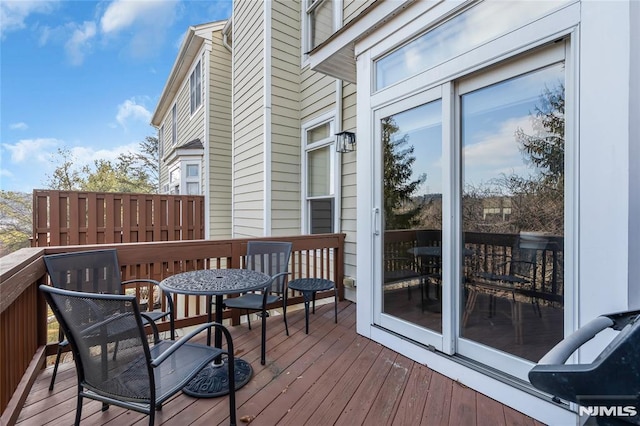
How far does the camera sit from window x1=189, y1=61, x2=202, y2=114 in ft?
28.6

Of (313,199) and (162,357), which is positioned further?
(313,199)

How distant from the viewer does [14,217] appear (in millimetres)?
8609

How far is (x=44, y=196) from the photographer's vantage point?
15.8 ft

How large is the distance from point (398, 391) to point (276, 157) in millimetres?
4024

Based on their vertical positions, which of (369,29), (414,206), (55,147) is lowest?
(414,206)

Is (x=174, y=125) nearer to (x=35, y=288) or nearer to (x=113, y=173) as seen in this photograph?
(x=113, y=173)

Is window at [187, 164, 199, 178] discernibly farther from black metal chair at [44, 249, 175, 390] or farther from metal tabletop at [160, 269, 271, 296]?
metal tabletop at [160, 269, 271, 296]

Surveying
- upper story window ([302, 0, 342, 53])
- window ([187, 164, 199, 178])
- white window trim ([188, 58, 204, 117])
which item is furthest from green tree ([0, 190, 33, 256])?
upper story window ([302, 0, 342, 53])

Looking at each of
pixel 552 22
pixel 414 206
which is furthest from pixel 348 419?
pixel 552 22

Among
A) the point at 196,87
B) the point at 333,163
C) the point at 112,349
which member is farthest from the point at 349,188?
the point at 196,87

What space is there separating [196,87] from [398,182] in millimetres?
8397

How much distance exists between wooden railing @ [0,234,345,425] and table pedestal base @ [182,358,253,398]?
921mm

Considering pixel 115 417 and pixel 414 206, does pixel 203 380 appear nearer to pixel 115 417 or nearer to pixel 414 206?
pixel 115 417

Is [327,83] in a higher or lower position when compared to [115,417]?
higher
